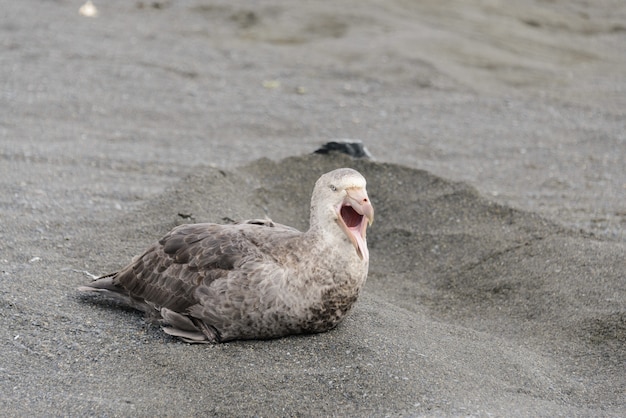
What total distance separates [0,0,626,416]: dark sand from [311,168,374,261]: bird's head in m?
0.56

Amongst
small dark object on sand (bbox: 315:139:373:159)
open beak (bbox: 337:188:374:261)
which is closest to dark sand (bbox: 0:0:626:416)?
small dark object on sand (bbox: 315:139:373:159)

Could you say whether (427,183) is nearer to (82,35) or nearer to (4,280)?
(4,280)

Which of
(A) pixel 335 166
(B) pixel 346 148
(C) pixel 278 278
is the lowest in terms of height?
(A) pixel 335 166

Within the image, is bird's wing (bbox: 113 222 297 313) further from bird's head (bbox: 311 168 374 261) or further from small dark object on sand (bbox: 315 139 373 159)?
small dark object on sand (bbox: 315 139 373 159)

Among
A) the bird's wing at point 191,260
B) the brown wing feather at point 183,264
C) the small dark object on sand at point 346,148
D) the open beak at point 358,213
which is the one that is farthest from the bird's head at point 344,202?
the small dark object on sand at point 346,148

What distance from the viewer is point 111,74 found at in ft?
33.8

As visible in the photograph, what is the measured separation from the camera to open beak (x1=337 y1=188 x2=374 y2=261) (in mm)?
Result: 4602

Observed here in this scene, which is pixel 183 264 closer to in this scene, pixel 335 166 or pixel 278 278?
pixel 278 278

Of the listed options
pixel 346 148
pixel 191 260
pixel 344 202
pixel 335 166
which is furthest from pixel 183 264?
pixel 346 148

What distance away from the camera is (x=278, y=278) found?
4.69 meters

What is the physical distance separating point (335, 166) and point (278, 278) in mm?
2943

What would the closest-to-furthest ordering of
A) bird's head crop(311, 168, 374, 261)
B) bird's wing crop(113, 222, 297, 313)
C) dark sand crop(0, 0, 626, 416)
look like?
dark sand crop(0, 0, 626, 416) < bird's head crop(311, 168, 374, 261) < bird's wing crop(113, 222, 297, 313)

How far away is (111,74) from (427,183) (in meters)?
4.58

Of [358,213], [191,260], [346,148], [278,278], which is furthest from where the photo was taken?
[346,148]
